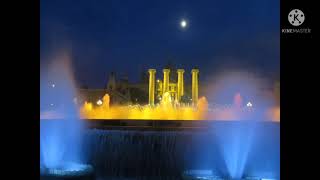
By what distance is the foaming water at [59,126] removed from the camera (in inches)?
477

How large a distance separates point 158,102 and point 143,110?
692cm

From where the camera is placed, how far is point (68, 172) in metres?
10.9

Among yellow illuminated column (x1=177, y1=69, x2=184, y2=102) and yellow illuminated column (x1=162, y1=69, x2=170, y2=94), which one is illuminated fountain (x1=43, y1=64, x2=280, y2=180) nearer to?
yellow illuminated column (x1=177, y1=69, x2=184, y2=102)

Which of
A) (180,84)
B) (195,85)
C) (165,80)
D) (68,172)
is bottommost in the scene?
(68,172)

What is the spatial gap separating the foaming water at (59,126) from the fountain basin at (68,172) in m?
0.29

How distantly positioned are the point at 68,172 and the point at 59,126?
9.56 ft

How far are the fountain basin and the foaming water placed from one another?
289 millimetres

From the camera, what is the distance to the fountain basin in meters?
10.5

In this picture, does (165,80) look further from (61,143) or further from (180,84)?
(61,143)
